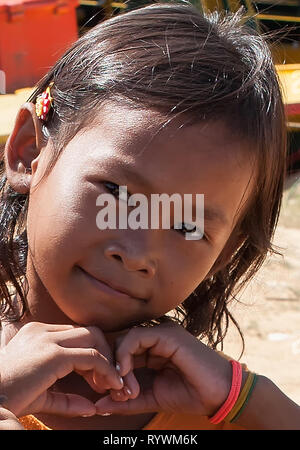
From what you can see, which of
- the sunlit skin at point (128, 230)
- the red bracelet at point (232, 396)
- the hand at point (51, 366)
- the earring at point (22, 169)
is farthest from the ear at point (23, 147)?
the red bracelet at point (232, 396)

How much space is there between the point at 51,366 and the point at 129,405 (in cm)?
26

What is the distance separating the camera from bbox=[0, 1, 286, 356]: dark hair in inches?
64.4

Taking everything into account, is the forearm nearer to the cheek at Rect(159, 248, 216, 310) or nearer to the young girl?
the young girl

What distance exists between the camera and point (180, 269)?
5.26 ft

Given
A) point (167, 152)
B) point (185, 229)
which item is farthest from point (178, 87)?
point (185, 229)

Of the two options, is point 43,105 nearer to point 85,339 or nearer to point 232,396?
point 85,339

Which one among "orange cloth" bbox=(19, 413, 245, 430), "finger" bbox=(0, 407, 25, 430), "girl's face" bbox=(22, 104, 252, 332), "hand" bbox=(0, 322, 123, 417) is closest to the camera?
"finger" bbox=(0, 407, 25, 430)

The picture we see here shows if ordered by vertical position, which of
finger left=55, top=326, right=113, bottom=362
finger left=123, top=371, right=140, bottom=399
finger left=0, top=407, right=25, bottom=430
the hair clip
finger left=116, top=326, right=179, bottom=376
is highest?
the hair clip

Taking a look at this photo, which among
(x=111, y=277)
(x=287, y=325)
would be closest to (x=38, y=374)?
(x=111, y=277)

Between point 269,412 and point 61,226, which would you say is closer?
point 61,226

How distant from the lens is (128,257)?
1492mm

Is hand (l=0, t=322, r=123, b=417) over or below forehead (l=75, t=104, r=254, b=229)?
below

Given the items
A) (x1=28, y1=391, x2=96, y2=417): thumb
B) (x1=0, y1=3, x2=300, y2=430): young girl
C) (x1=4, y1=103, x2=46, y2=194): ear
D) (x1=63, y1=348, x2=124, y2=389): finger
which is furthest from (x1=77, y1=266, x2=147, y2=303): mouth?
(x1=4, y1=103, x2=46, y2=194): ear

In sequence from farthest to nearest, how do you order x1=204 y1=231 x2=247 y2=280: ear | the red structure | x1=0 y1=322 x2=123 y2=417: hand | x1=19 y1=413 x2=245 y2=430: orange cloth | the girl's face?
the red structure → x1=204 y1=231 x2=247 y2=280: ear → x1=19 y1=413 x2=245 y2=430: orange cloth → the girl's face → x1=0 y1=322 x2=123 y2=417: hand
